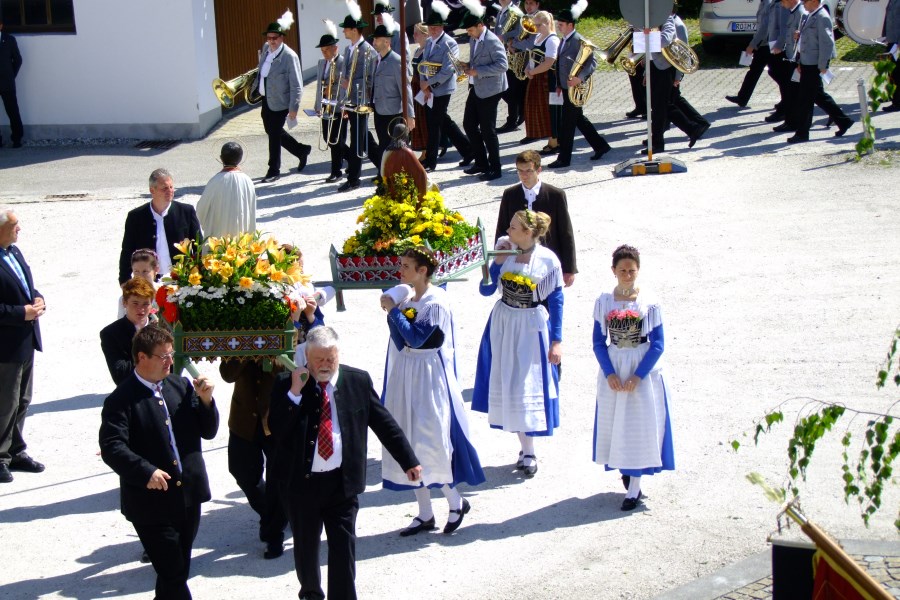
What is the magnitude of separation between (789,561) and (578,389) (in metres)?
4.40

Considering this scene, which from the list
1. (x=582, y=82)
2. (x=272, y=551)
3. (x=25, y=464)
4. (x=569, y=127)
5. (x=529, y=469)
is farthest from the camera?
(x=569, y=127)

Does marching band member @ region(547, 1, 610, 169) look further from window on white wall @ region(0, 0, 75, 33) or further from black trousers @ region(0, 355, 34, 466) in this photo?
black trousers @ region(0, 355, 34, 466)

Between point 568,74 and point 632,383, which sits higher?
point 568,74

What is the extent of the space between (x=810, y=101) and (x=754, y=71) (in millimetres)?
2528

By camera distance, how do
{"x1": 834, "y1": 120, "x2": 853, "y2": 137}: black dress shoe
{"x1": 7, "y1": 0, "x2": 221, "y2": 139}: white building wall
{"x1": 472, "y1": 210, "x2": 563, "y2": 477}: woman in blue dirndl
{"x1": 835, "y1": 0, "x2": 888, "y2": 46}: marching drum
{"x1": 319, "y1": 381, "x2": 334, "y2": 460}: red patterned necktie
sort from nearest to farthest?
{"x1": 319, "y1": 381, "x2": 334, "y2": 460}: red patterned necktie
{"x1": 472, "y1": 210, "x2": 563, "y2": 477}: woman in blue dirndl
{"x1": 834, "y1": 120, "x2": 853, "y2": 137}: black dress shoe
{"x1": 835, "y1": 0, "x2": 888, "y2": 46}: marching drum
{"x1": 7, "y1": 0, "x2": 221, "y2": 139}: white building wall

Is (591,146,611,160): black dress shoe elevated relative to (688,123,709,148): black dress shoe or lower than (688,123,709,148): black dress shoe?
lower

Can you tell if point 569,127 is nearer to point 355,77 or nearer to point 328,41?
point 355,77

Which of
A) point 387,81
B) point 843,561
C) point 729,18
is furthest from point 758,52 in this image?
point 843,561

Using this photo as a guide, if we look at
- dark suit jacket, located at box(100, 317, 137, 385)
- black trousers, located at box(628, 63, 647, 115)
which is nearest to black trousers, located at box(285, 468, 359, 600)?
dark suit jacket, located at box(100, 317, 137, 385)

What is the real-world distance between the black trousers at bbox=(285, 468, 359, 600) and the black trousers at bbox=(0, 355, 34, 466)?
2.94 meters

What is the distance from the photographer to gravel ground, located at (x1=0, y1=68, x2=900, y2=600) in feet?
24.1

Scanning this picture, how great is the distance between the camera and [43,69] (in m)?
19.5

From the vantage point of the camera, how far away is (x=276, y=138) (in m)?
16.8

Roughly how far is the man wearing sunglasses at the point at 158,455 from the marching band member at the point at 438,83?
405 inches
